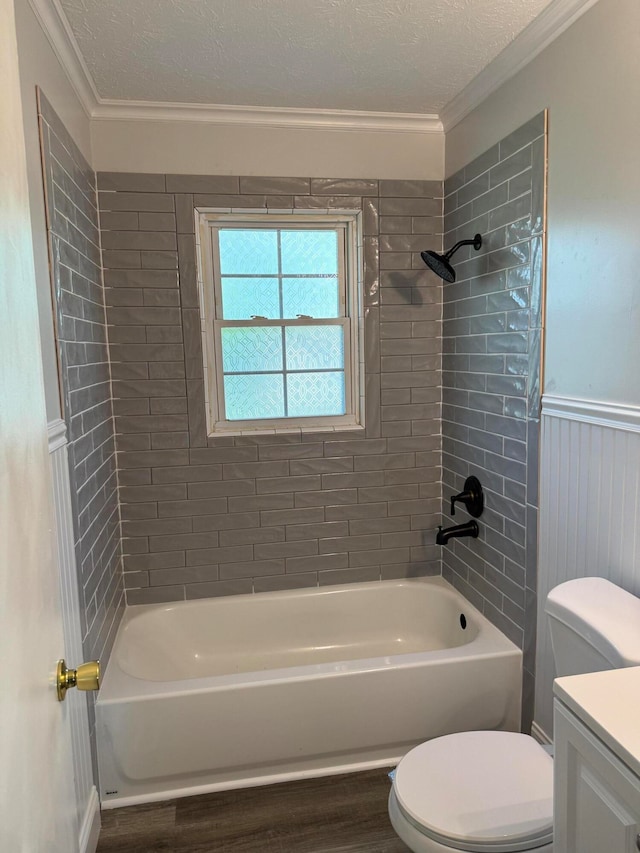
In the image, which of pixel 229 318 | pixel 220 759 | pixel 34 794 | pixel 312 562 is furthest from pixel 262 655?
pixel 34 794

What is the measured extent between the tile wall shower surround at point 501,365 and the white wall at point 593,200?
87 mm

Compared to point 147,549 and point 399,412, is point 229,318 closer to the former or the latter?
point 399,412

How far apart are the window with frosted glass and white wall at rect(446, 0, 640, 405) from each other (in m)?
1.10

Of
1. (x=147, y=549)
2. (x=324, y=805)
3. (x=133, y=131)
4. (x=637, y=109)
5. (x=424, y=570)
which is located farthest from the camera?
(x=424, y=570)

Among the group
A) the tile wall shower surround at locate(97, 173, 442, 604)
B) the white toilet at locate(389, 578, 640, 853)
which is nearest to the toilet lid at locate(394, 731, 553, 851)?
the white toilet at locate(389, 578, 640, 853)

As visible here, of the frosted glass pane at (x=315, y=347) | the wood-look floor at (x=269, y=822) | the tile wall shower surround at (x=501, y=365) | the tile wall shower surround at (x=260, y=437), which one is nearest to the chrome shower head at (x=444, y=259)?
the tile wall shower surround at (x=501, y=365)

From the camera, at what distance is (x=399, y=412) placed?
9.17ft

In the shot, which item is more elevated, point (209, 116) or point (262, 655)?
point (209, 116)

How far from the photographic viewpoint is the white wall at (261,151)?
95.0 inches

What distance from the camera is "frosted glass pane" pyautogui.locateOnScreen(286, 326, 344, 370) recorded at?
9.04 ft

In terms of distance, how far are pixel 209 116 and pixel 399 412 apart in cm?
157

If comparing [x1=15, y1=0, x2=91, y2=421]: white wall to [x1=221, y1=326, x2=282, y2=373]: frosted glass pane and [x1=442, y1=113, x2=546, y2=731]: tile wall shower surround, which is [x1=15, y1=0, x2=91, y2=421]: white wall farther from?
[x1=442, y1=113, x2=546, y2=731]: tile wall shower surround

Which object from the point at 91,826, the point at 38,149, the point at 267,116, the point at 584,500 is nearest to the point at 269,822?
the point at 91,826

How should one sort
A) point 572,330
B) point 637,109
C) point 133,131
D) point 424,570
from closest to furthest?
point 637,109
point 572,330
point 133,131
point 424,570
